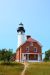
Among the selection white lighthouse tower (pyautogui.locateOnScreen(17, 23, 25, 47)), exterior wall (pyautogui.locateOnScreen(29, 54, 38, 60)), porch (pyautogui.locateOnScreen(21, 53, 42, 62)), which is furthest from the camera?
white lighthouse tower (pyautogui.locateOnScreen(17, 23, 25, 47))

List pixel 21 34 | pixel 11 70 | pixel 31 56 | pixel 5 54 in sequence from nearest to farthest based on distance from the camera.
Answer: pixel 11 70 → pixel 5 54 → pixel 31 56 → pixel 21 34

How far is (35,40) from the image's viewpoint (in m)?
87.1

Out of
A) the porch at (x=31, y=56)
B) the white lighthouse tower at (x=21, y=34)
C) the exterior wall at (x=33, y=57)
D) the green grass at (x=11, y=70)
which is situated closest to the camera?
the green grass at (x=11, y=70)

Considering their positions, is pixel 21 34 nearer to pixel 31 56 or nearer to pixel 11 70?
pixel 31 56

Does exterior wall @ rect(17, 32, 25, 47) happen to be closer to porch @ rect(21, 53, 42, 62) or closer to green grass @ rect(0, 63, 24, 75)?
porch @ rect(21, 53, 42, 62)

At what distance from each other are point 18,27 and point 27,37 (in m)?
4.12

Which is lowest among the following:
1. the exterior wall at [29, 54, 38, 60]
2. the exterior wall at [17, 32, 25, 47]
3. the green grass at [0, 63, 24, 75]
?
the green grass at [0, 63, 24, 75]

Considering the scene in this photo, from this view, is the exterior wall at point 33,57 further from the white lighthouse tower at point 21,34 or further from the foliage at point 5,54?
the foliage at point 5,54

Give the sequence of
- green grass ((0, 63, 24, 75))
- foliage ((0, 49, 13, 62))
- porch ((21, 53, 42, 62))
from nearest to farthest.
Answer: green grass ((0, 63, 24, 75)), foliage ((0, 49, 13, 62)), porch ((21, 53, 42, 62))

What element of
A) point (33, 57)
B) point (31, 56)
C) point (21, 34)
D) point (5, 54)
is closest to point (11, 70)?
point (5, 54)

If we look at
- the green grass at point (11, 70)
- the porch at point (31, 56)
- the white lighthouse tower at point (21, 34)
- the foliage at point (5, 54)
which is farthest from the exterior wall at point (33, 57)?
the green grass at point (11, 70)

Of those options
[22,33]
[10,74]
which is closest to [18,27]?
[22,33]

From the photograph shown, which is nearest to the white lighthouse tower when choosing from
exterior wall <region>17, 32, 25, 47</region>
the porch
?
exterior wall <region>17, 32, 25, 47</region>

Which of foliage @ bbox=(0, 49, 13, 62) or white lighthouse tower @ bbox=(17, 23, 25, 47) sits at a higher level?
white lighthouse tower @ bbox=(17, 23, 25, 47)
